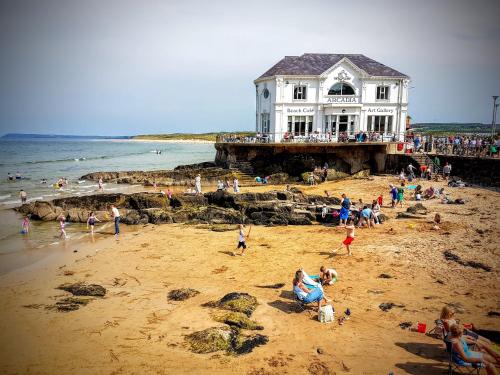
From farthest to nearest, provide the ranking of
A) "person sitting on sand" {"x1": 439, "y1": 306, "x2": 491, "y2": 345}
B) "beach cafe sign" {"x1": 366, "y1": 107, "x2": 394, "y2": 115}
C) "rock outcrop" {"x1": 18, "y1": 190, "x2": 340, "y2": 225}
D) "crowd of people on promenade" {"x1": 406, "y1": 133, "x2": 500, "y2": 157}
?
"beach cafe sign" {"x1": 366, "y1": 107, "x2": 394, "y2": 115} < "crowd of people on promenade" {"x1": 406, "y1": 133, "x2": 500, "y2": 157} < "rock outcrop" {"x1": 18, "y1": 190, "x2": 340, "y2": 225} < "person sitting on sand" {"x1": 439, "y1": 306, "x2": 491, "y2": 345}

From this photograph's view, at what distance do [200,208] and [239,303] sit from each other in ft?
42.3

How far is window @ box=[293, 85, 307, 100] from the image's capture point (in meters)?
36.5

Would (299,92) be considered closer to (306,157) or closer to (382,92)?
(306,157)

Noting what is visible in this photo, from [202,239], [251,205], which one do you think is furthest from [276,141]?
[202,239]

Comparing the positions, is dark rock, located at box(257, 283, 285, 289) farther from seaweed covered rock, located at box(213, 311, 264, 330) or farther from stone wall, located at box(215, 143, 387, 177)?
stone wall, located at box(215, 143, 387, 177)

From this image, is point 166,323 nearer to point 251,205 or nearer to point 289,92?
point 251,205

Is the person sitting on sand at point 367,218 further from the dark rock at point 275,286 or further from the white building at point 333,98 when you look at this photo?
the white building at point 333,98

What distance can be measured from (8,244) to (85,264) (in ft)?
21.7

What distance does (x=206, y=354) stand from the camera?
8391mm

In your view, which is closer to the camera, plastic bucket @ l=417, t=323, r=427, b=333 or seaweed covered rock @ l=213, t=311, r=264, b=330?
plastic bucket @ l=417, t=323, r=427, b=333

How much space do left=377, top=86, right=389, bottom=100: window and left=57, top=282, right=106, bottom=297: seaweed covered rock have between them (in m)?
33.8

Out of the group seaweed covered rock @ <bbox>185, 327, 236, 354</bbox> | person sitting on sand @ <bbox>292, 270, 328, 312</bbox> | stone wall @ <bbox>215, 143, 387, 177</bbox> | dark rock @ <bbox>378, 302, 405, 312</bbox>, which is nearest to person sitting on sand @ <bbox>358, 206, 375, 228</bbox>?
dark rock @ <bbox>378, 302, 405, 312</bbox>

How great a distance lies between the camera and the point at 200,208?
22.9 meters

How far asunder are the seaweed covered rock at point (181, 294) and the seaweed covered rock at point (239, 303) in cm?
121
